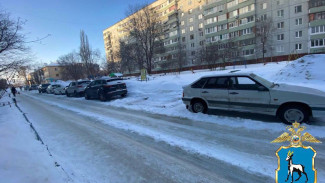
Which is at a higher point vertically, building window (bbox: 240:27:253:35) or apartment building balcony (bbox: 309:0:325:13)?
apartment building balcony (bbox: 309:0:325:13)

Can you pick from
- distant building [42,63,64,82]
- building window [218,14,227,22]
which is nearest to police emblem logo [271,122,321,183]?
building window [218,14,227,22]

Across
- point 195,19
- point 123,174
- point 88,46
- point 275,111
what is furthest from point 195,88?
point 195,19

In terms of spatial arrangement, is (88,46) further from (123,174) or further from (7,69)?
(123,174)

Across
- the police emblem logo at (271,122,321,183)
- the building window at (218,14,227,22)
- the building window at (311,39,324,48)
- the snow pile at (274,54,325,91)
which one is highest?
the building window at (218,14,227,22)

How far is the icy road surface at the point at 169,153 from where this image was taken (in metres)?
2.82

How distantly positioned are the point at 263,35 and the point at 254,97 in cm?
3630

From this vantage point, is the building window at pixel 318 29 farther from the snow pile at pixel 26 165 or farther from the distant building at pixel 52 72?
the distant building at pixel 52 72

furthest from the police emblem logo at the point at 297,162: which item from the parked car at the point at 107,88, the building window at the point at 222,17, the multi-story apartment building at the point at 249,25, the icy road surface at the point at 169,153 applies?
the building window at the point at 222,17

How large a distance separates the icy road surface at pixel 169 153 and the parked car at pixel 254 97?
901mm

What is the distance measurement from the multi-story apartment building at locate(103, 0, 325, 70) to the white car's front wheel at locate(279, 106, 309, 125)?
34.3 meters

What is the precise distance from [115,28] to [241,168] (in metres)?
82.9

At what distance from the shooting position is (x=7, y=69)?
1006 cm

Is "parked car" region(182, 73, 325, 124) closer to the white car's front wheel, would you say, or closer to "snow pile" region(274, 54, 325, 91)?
the white car's front wheel

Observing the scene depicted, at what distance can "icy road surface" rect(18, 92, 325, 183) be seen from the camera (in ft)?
9.24
